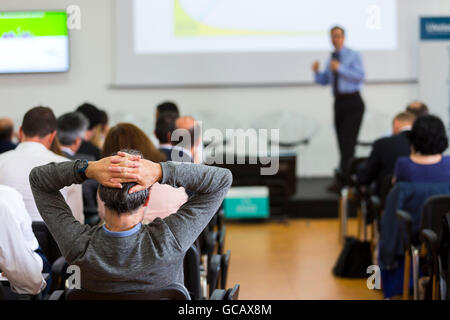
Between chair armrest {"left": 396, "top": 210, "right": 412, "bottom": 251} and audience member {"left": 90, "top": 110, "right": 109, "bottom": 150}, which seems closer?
chair armrest {"left": 396, "top": 210, "right": 412, "bottom": 251}

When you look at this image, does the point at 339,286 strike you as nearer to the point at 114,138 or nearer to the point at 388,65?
the point at 114,138

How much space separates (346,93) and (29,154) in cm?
468

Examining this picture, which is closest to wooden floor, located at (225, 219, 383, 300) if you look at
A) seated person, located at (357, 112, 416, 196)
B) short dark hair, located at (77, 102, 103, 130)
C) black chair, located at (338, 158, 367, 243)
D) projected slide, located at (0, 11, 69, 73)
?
black chair, located at (338, 158, 367, 243)

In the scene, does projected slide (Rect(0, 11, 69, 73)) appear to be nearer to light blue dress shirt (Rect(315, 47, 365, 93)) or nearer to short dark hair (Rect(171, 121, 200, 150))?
short dark hair (Rect(171, 121, 200, 150))

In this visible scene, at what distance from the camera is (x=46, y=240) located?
2736 mm

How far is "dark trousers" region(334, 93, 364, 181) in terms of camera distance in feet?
23.0

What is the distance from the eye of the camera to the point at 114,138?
9.19ft

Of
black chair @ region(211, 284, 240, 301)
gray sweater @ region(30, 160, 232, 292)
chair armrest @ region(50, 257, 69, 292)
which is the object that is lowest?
chair armrest @ region(50, 257, 69, 292)

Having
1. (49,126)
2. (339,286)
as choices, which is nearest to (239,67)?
(339,286)

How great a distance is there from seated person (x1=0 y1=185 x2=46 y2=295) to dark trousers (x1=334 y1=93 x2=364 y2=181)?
195 inches

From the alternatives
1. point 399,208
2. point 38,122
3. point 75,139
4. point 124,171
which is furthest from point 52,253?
point 399,208

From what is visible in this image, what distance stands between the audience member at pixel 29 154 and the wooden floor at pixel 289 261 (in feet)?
5.67
